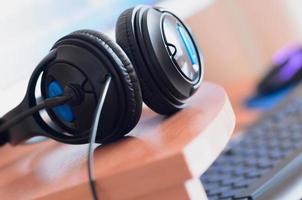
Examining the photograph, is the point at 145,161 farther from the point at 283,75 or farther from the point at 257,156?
the point at 283,75

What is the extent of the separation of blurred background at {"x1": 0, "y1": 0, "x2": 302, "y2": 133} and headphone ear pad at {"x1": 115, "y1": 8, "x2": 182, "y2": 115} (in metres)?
0.18

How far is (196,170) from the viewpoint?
35 centimetres

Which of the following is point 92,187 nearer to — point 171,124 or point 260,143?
point 171,124

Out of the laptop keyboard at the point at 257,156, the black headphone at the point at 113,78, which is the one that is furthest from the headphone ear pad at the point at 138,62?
the laptop keyboard at the point at 257,156

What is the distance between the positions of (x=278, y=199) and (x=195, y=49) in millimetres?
168

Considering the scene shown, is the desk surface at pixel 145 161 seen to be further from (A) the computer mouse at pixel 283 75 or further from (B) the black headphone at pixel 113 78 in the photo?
(A) the computer mouse at pixel 283 75

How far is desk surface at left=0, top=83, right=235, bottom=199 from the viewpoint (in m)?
0.35

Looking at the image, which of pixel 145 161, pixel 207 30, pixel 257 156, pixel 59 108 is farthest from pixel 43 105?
pixel 207 30

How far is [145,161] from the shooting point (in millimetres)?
351

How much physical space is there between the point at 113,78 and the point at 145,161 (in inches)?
3.6

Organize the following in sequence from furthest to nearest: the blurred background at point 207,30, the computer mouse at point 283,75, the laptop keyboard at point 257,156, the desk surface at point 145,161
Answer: the computer mouse at point 283,75
the blurred background at point 207,30
the laptop keyboard at point 257,156
the desk surface at point 145,161

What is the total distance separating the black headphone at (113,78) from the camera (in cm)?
42

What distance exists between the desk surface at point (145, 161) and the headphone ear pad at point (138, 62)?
0.02m

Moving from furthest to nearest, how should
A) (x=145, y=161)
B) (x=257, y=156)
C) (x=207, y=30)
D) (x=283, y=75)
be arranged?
(x=207, y=30) < (x=283, y=75) < (x=257, y=156) < (x=145, y=161)
